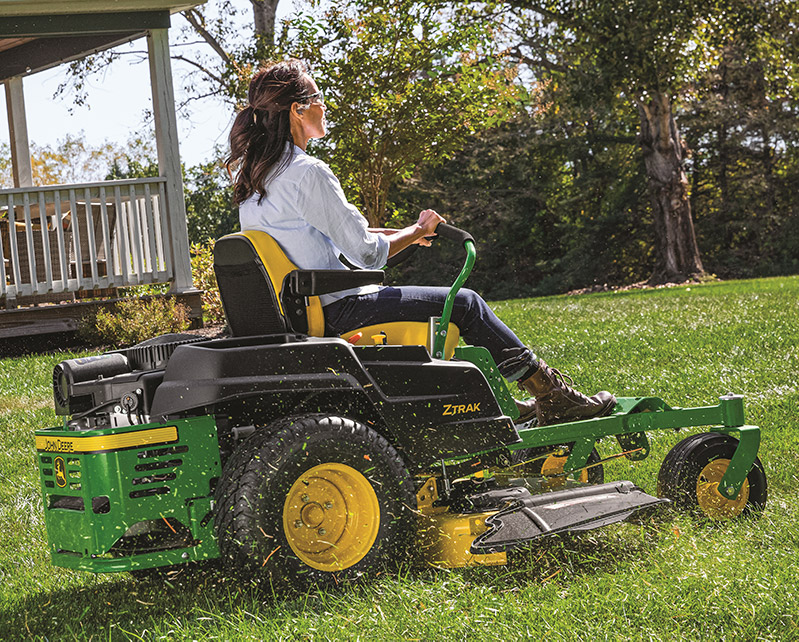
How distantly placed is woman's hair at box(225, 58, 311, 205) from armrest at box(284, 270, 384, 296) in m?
0.39

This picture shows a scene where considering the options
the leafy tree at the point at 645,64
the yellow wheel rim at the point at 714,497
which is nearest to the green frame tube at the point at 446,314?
the yellow wheel rim at the point at 714,497

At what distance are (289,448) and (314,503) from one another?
22cm

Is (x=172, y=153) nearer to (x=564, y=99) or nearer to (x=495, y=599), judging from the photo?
(x=495, y=599)

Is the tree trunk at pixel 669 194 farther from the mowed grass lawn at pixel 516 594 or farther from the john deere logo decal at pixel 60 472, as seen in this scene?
the john deere logo decal at pixel 60 472

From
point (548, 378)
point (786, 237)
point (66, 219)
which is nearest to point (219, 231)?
point (786, 237)

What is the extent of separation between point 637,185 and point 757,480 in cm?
2474

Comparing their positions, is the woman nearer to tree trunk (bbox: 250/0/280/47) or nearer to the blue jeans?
the blue jeans

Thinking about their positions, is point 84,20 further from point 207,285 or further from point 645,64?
point 645,64

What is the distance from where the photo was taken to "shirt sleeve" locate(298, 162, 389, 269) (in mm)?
3369

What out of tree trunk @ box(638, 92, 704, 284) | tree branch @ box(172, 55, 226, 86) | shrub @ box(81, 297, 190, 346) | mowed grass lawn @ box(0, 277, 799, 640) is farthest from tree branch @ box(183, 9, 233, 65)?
mowed grass lawn @ box(0, 277, 799, 640)

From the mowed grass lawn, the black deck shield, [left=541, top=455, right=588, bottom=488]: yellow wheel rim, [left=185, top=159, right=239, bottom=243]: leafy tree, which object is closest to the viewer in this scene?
the mowed grass lawn

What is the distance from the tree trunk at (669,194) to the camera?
75.3 ft

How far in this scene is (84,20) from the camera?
1088 cm

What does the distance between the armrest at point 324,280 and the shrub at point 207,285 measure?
8853 millimetres
